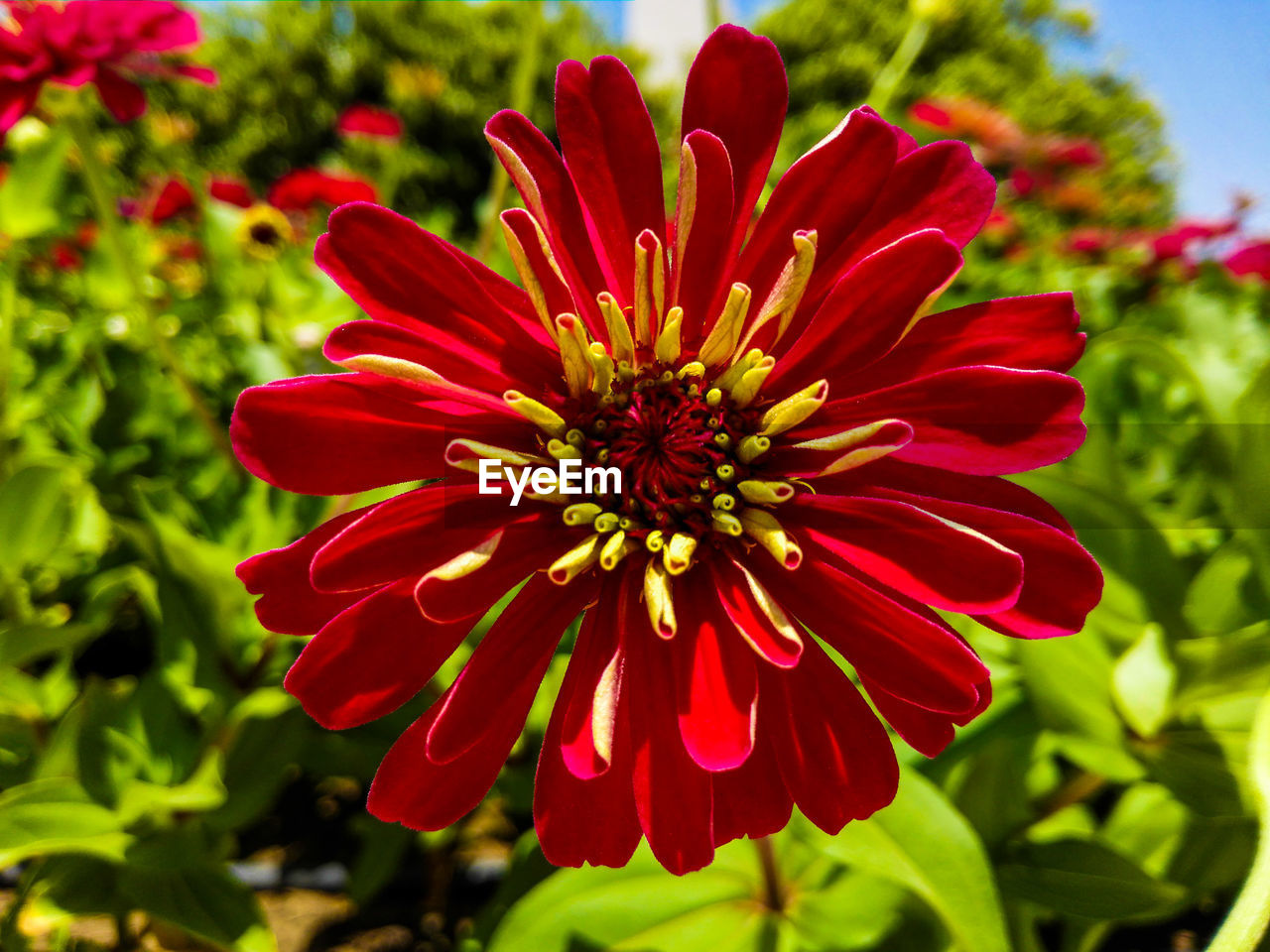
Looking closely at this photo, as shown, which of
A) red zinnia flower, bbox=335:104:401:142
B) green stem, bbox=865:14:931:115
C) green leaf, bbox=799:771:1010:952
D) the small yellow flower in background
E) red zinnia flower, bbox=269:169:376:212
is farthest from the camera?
red zinnia flower, bbox=335:104:401:142

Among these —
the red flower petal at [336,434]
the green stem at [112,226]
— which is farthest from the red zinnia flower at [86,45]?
the red flower petal at [336,434]

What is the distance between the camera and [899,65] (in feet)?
2.44

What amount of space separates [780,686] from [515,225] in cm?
23

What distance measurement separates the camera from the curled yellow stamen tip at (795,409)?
1.08 feet

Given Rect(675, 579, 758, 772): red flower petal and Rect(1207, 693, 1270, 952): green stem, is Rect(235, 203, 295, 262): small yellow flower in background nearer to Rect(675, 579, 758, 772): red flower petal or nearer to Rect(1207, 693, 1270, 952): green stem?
Rect(675, 579, 758, 772): red flower petal

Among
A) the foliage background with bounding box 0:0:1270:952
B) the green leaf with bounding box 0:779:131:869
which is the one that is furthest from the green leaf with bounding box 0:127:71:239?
the green leaf with bounding box 0:779:131:869

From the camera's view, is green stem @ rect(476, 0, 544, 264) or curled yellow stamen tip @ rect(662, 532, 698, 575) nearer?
curled yellow stamen tip @ rect(662, 532, 698, 575)

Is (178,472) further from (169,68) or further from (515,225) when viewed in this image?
(515,225)

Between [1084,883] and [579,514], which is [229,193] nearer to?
[579,514]

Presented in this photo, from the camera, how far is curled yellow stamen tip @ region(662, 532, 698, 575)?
35cm

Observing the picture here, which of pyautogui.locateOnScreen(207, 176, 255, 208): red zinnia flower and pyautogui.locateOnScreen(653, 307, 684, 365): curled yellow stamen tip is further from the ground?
pyautogui.locateOnScreen(207, 176, 255, 208): red zinnia flower

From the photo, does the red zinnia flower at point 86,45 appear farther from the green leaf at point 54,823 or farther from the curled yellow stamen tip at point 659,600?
the curled yellow stamen tip at point 659,600

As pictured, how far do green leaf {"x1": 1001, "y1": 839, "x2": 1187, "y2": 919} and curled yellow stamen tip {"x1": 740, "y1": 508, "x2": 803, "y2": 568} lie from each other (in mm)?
348

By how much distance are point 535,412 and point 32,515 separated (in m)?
0.46
